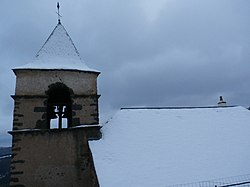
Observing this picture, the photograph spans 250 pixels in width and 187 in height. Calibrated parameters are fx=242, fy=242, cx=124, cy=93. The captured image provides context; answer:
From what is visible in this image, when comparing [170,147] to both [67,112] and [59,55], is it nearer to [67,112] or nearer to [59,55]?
[67,112]

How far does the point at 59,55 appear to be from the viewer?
11.4 meters

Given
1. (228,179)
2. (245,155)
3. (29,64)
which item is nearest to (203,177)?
(228,179)

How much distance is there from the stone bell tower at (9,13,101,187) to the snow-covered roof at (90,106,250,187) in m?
0.79

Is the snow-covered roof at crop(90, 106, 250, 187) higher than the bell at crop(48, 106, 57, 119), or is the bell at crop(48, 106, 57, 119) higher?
the bell at crop(48, 106, 57, 119)

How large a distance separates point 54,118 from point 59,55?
117 inches

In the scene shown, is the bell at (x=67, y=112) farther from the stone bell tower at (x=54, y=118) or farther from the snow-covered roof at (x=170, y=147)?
the snow-covered roof at (x=170, y=147)

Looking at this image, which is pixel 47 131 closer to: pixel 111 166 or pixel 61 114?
pixel 61 114

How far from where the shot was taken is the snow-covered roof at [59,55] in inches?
425

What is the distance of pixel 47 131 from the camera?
9.70 m

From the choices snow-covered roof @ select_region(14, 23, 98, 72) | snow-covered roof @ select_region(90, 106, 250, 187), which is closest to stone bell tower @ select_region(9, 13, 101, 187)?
snow-covered roof @ select_region(14, 23, 98, 72)

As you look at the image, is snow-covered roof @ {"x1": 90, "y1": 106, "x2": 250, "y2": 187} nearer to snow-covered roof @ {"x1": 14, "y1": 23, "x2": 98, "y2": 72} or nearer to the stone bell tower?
the stone bell tower

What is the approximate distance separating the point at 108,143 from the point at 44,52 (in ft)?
17.1

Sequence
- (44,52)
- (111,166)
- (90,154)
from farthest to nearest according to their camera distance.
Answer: (44,52)
(90,154)
(111,166)

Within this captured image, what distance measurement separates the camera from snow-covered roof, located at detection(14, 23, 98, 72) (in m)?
10.8
